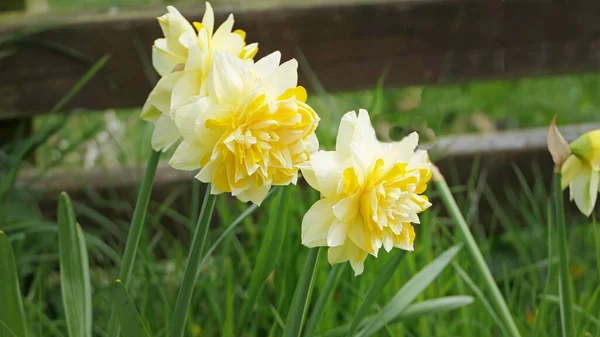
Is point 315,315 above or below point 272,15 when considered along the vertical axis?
below

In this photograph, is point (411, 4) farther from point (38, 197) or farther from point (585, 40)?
point (38, 197)

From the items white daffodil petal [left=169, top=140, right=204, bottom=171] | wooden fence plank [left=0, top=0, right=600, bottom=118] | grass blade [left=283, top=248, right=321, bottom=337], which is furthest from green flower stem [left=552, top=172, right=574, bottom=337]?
wooden fence plank [left=0, top=0, right=600, bottom=118]

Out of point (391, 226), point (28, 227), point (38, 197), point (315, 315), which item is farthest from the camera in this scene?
point (38, 197)

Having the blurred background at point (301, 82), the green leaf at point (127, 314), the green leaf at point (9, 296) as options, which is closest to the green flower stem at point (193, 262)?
the green leaf at point (127, 314)

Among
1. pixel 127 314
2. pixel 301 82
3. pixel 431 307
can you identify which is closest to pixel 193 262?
pixel 127 314

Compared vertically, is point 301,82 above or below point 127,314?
above

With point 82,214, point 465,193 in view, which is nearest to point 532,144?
point 465,193

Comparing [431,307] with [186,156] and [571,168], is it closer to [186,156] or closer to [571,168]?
[571,168]
